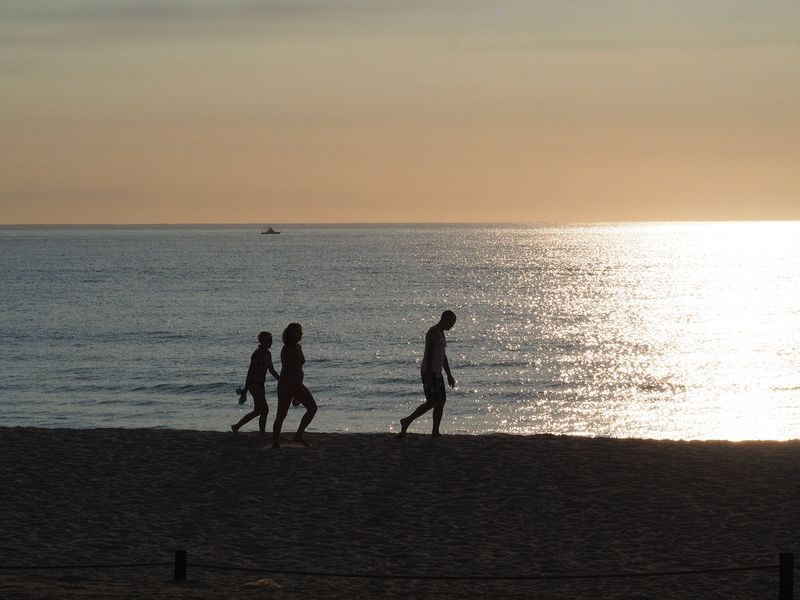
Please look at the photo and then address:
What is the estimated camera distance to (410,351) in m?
48.0

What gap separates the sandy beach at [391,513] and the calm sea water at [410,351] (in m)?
11.0

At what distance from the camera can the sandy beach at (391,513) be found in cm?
1001

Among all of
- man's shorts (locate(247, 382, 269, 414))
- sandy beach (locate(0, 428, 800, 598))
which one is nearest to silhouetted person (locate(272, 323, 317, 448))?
sandy beach (locate(0, 428, 800, 598))

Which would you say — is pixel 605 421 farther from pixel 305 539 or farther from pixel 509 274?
pixel 509 274

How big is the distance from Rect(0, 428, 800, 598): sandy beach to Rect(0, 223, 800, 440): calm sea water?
36.2 ft

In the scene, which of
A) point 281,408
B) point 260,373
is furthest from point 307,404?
point 260,373

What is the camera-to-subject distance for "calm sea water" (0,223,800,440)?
31.5 m

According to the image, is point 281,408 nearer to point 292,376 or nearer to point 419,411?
point 292,376

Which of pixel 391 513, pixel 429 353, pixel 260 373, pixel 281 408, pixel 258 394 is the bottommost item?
pixel 391 513

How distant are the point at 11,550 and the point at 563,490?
20.7 ft

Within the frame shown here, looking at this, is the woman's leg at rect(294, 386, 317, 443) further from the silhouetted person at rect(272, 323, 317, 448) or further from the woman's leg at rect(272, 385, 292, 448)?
the woman's leg at rect(272, 385, 292, 448)

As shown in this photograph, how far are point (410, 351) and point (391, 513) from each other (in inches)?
1399

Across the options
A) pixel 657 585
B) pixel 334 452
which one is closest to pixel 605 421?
pixel 334 452

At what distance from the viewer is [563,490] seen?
13531mm
